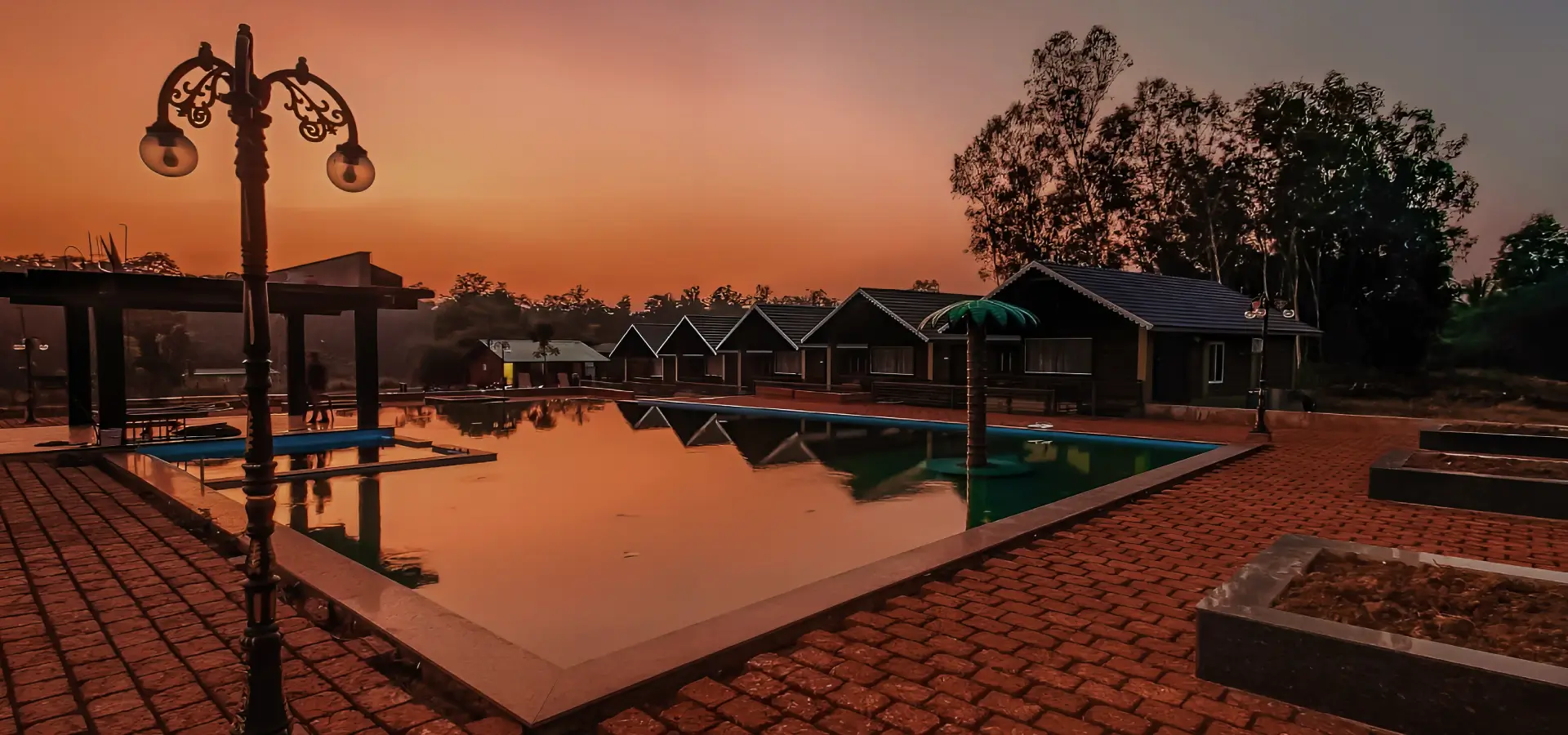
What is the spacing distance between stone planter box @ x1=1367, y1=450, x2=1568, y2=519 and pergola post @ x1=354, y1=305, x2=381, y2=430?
18804 millimetres

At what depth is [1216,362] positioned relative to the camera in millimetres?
24859

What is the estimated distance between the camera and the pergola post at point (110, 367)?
48.1 feet

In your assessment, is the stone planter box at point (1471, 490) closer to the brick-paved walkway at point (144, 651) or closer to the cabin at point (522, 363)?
the brick-paved walkway at point (144, 651)

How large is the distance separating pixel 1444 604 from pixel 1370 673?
1202 mm

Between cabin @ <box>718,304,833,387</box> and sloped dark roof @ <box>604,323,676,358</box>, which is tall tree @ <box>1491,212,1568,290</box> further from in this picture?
sloped dark roof @ <box>604,323,676,358</box>

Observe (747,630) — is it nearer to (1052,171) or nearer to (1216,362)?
(1216,362)

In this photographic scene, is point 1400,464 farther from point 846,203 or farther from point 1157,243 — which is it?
point 1157,243

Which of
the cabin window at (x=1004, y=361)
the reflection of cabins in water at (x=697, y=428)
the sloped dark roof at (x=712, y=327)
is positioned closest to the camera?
the reflection of cabins in water at (x=697, y=428)

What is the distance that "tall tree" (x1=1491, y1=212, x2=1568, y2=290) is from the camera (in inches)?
1907

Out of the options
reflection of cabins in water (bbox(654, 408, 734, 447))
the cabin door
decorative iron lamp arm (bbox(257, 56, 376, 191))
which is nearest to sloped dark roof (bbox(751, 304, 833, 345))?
reflection of cabins in water (bbox(654, 408, 734, 447))

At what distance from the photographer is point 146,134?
370 centimetres

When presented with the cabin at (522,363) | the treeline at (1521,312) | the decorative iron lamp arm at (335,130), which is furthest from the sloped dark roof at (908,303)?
the treeline at (1521,312)

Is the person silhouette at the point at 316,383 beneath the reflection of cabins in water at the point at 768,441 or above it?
above

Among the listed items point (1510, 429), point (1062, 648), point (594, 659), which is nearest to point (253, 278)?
point (594, 659)
